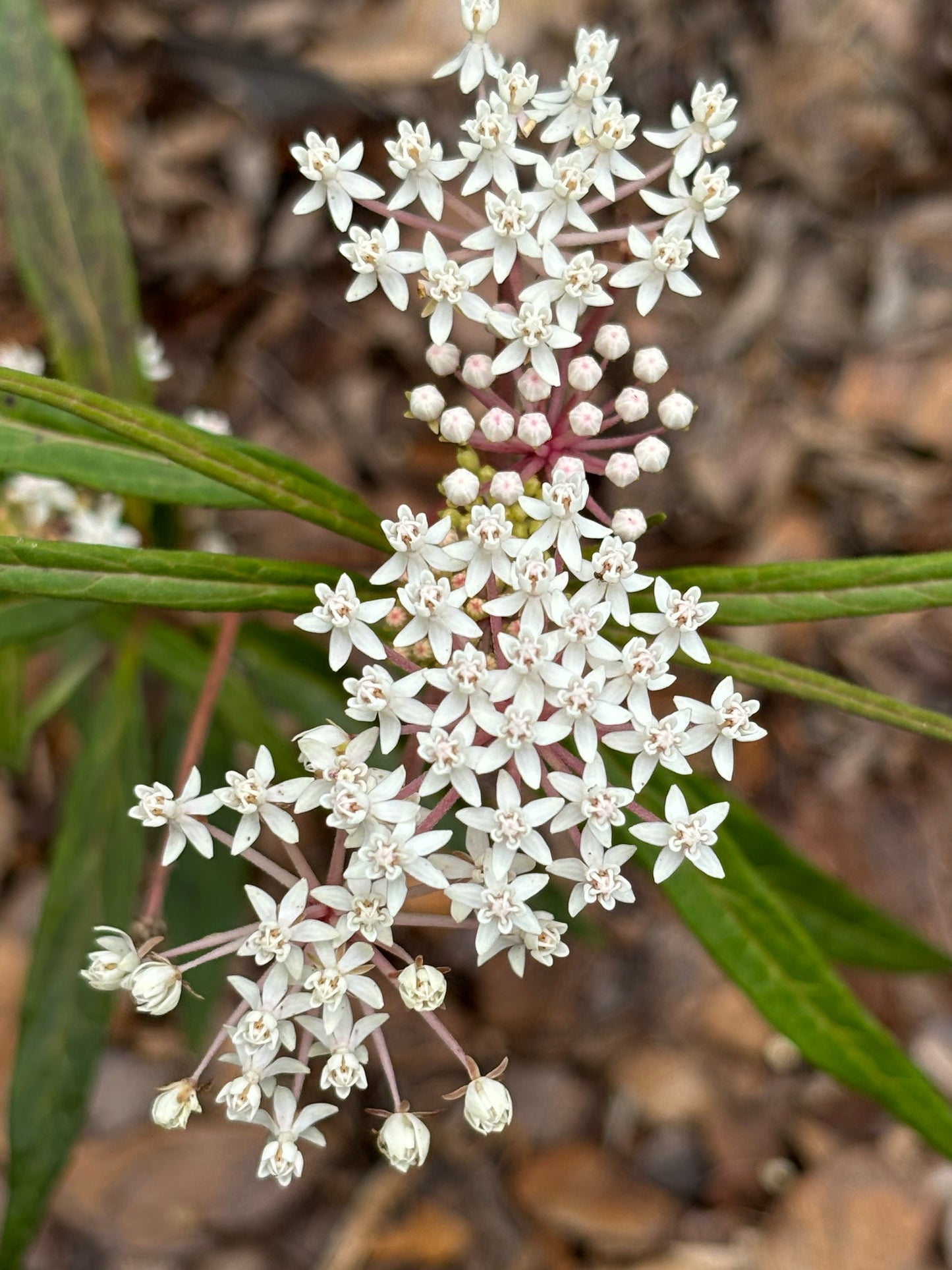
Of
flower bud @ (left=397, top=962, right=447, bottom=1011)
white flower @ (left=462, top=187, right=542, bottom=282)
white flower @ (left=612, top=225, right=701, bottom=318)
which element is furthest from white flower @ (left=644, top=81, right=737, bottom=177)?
flower bud @ (left=397, top=962, right=447, bottom=1011)

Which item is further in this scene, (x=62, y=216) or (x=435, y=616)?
(x=62, y=216)

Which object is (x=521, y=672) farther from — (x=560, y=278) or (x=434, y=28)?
(x=434, y=28)

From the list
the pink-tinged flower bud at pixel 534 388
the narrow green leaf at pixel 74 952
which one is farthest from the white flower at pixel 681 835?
the narrow green leaf at pixel 74 952

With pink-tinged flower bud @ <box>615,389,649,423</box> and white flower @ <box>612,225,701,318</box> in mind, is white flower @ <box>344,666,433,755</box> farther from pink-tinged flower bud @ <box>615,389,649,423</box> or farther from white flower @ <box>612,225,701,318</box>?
white flower @ <box>612,225,701,318</box>

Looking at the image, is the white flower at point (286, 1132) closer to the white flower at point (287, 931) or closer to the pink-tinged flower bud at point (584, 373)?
the white flower at point (287, 931)

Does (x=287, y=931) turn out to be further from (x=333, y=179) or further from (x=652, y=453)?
(x=333, y=179)

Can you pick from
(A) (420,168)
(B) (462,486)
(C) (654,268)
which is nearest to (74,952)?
(B) (462,486)
